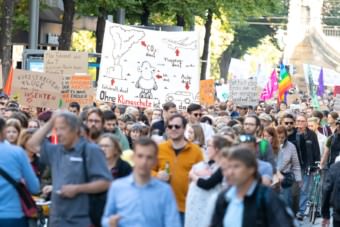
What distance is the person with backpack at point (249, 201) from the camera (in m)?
8.55

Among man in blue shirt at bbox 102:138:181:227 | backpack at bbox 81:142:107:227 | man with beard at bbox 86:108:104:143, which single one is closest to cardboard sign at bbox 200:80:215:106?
man with beard at bbox 86:108:104:143

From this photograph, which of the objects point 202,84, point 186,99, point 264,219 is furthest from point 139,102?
point 264,219

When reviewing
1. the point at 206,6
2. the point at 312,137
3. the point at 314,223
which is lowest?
the point at 314,223

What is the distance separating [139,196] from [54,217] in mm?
1443

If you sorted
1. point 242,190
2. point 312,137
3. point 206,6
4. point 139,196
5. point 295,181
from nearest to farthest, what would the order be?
point 242,190 → point 139,196 → point 295,181 → point 312,137 → point 206,6

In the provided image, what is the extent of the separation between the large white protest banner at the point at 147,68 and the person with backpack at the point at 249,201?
40.6ft

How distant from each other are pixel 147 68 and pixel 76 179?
1118 cm

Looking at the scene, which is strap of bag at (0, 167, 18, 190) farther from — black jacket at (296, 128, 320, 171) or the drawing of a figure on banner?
the drawing of a figure on banner

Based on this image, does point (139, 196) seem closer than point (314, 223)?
Yes

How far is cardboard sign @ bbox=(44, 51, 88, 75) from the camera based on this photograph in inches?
878

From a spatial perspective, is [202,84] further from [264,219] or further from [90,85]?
[264,219]

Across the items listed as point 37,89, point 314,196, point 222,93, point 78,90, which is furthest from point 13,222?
point 222,93

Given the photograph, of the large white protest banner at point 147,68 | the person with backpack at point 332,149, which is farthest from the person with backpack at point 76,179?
the large white protest banner at point 147,68

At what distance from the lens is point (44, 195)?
39.7 feet
